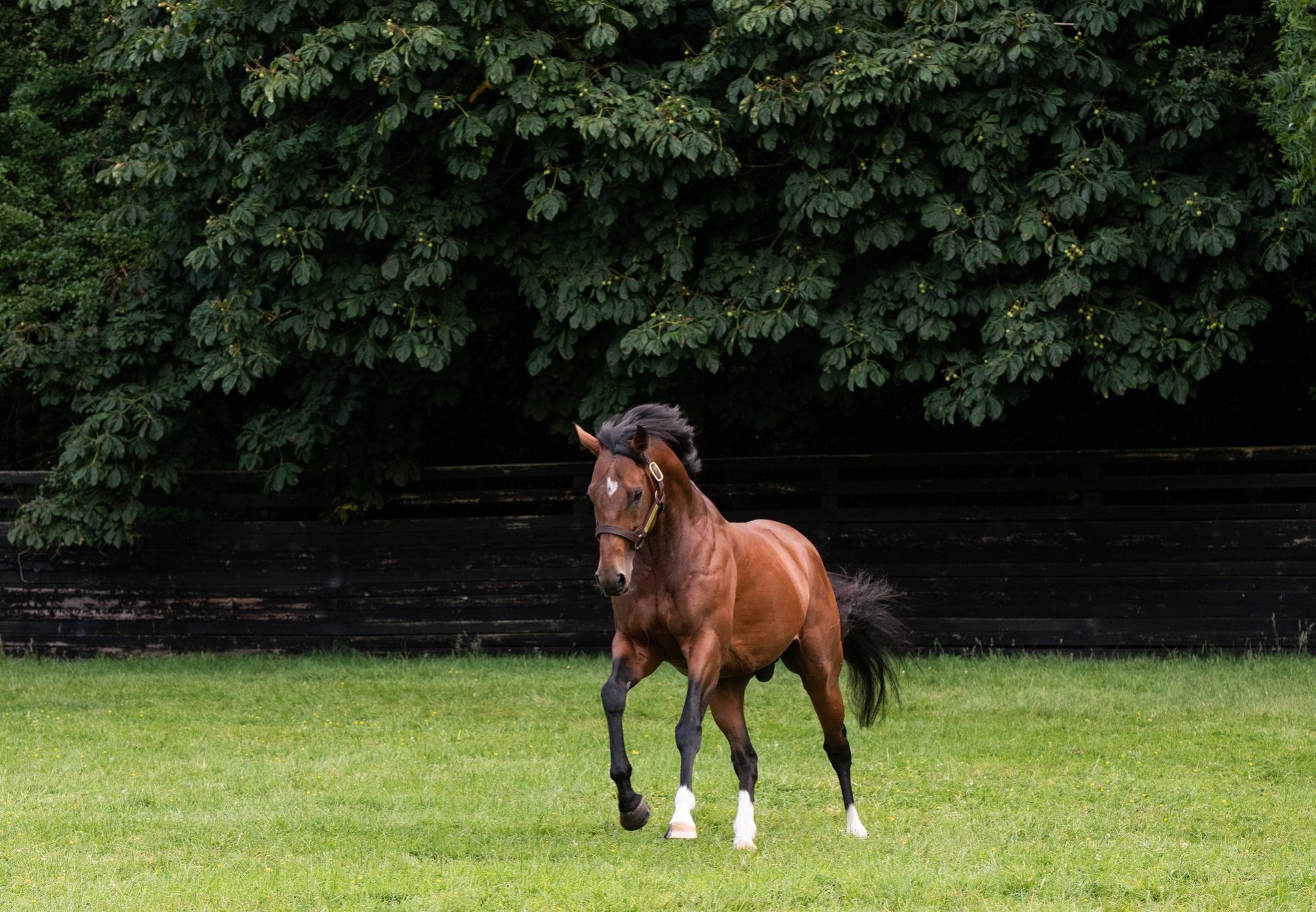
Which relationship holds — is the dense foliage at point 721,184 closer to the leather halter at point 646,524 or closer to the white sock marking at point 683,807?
the leather halter at point 646,524

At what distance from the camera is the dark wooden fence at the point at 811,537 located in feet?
47.5

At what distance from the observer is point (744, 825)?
23.5 ft

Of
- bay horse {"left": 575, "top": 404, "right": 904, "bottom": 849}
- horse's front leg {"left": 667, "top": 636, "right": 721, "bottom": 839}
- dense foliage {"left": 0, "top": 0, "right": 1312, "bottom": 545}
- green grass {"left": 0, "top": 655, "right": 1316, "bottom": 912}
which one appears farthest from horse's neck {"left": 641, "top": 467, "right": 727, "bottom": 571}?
dense foliage {"left": 0, "top": 0, "right": 1312, "bottom": 545}

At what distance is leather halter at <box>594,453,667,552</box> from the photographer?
21.5ft

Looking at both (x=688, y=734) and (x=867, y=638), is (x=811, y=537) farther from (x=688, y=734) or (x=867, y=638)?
(x=688, y=734)

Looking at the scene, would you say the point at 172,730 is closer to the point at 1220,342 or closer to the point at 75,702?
the point at 75,702

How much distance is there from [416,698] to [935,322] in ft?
18.1

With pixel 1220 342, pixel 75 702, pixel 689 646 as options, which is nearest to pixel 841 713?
pixel 689 646

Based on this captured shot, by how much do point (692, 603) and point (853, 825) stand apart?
1617mm

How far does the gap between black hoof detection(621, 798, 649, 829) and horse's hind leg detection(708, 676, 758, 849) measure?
508 mm

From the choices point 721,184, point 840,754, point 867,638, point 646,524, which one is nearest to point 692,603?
point 646,524

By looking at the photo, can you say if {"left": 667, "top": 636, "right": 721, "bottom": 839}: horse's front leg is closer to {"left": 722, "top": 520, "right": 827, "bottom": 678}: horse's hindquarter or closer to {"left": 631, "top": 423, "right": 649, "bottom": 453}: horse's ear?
{"left": 722, "top": 520, "right": 827, "bottom": 678}: horse's hindquarter

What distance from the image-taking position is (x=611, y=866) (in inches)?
265

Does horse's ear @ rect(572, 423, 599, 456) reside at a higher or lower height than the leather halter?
higher
